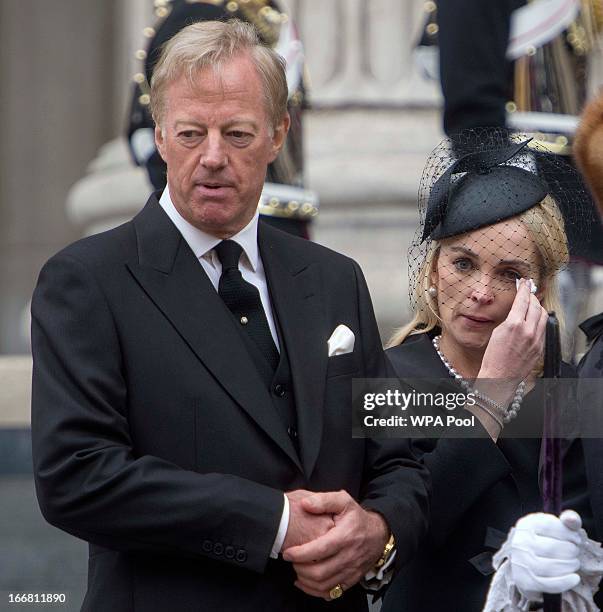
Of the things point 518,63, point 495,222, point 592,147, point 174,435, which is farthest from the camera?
point 518,63

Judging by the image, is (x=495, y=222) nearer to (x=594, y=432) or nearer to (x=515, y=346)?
(x=515, y=346)

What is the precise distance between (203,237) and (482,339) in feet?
2.18

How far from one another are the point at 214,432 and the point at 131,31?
5183mm

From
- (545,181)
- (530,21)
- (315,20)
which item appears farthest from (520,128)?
(315,20)

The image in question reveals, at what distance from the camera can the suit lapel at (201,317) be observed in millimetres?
2578

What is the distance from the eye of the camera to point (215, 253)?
2.73 metres

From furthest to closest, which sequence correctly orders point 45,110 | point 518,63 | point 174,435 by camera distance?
point 45,110 < point 518,63 < point 174,435

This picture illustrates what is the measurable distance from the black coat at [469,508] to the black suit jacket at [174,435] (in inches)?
5.3

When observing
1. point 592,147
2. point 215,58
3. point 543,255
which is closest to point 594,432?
point 543,255

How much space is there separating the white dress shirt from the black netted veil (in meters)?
0.47

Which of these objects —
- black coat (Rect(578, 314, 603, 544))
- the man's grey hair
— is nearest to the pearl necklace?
black coat (Rect(578, 314, 603, 544))

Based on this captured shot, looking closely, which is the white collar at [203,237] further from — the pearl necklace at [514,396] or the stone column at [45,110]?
the stone column at [45,110]

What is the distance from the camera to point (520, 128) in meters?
4.32

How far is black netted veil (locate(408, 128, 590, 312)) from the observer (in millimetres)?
3008
